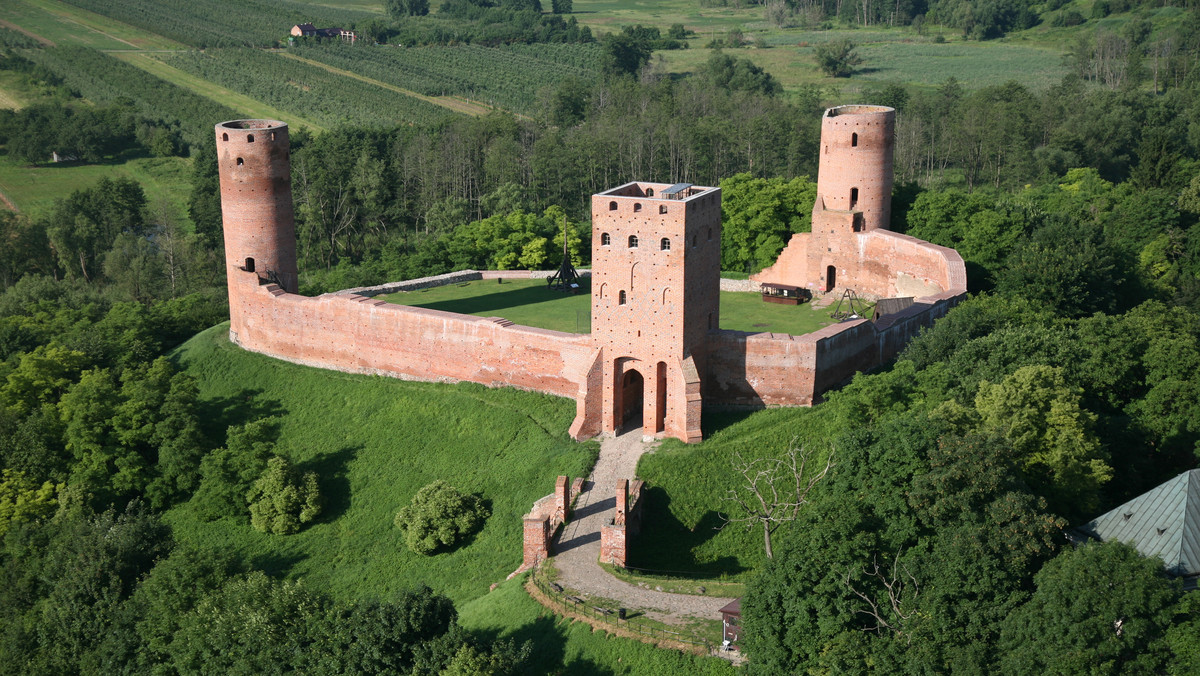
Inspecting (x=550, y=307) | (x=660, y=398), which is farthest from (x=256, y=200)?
(x=660, y=398)

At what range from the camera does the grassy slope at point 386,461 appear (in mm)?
37719

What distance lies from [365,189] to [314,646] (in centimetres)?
4780

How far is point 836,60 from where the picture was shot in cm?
11112

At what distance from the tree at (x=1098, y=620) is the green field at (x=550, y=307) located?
66.2 ft

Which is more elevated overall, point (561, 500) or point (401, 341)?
point (401, 341)

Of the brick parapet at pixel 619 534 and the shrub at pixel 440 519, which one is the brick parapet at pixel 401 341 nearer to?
the shrub at pixel 440 519

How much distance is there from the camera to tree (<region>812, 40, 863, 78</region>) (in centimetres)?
11119

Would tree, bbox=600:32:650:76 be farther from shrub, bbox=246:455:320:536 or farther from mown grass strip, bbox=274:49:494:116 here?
shrub, bbox=246:455:320:536

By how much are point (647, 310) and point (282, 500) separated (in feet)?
42.4

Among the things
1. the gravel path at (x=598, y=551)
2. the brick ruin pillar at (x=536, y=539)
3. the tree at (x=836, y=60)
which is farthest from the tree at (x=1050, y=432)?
the tree at (x=836, y=60)

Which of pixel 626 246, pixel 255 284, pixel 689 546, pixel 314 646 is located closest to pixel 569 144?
pixel 255 284

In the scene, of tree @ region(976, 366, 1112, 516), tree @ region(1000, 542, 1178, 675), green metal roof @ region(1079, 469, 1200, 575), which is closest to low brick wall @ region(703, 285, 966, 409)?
tree @ region(976, 366, 1112, 516)

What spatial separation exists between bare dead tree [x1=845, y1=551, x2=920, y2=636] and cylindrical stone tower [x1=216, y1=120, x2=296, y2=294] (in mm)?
28346

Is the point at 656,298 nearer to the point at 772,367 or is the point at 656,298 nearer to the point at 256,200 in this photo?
the point at 772,367
